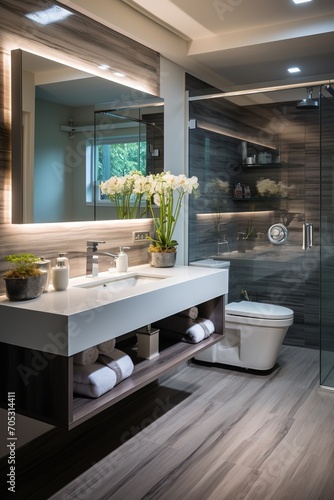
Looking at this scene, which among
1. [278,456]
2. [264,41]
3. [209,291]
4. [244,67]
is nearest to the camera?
[278,456]

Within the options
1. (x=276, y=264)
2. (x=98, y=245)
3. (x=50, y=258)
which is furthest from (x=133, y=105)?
(x=276, y=264)

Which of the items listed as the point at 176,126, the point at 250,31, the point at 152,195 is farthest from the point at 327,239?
the point at 250,31

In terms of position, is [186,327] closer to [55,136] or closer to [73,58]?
[55,136]

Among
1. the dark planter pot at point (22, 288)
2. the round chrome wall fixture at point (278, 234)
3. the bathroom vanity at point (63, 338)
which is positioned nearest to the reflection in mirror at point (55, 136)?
the dark planter pot at point (22, 288)

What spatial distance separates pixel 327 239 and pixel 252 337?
911 millimetres

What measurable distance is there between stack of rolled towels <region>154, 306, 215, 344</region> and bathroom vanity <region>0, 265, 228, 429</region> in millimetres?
440

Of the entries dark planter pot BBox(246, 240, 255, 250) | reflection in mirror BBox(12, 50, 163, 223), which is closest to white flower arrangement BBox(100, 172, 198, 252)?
reflection in mirror BBox(12, 50, 163, 223)

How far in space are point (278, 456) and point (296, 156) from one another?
2534 mm

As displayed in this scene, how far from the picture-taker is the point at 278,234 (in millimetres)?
4129

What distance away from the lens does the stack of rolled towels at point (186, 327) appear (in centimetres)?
295

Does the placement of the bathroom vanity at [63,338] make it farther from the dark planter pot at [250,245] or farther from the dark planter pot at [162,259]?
the dark planter pot at [250,245]

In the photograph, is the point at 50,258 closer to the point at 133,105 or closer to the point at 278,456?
the point at 133,105

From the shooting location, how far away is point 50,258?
2.55m

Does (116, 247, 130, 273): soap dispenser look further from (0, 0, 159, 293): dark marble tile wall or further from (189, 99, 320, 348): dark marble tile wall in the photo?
(189, 99, 320, 348): dark marble tile wall
